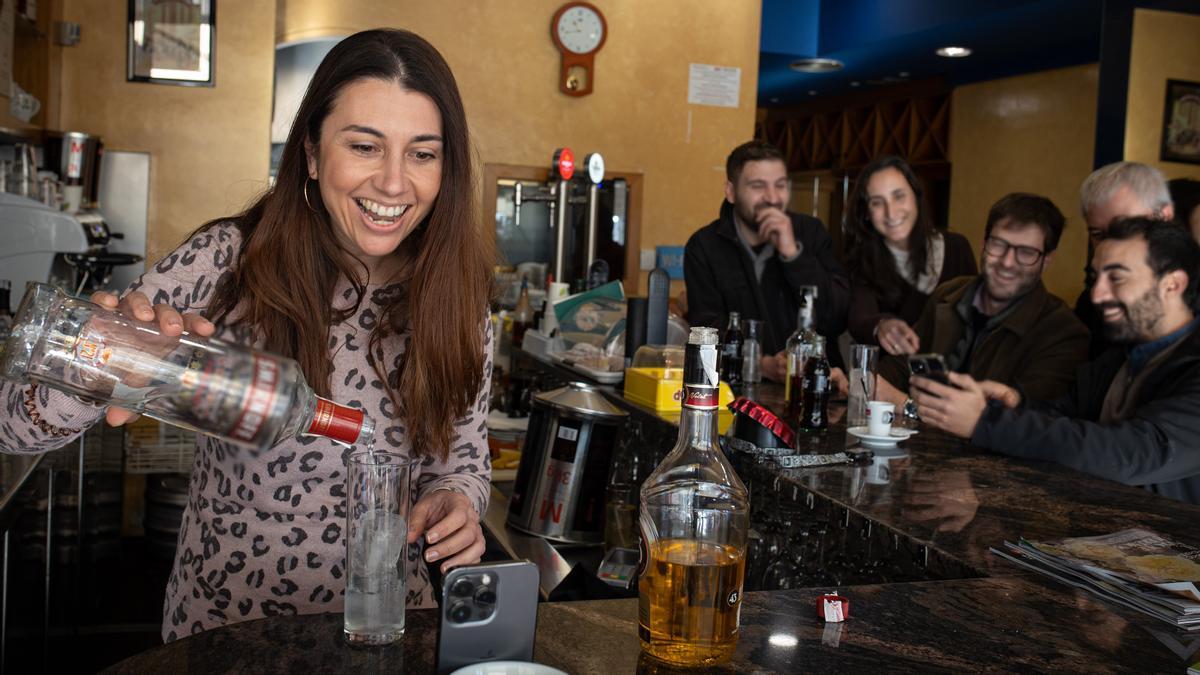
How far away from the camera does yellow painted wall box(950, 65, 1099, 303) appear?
7680mm

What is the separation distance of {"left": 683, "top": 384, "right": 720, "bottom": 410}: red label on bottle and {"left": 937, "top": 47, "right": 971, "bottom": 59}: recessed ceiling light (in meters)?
7.51

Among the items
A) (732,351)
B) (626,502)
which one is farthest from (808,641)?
(732,351)

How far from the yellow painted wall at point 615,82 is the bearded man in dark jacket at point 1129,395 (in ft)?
13.8

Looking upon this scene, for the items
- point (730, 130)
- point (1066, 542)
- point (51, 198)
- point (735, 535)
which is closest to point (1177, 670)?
point (1066, 542)

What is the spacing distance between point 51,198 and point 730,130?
403 cm

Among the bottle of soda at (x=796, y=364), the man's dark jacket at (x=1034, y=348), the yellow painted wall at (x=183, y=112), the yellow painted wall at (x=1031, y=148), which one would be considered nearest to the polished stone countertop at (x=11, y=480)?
the bottle of soda at (x=796, y=364)

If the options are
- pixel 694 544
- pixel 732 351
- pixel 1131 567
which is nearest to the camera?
pixel 694 544

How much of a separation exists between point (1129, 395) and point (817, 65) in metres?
6.64

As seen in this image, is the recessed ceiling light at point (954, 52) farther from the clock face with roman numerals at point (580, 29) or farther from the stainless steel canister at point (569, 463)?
the stainless steel canister at point (569, 463)

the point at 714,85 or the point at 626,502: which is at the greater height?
the point at 714,85

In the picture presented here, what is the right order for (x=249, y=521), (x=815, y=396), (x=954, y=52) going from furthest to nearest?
(x=954, y=52) → (x=815, y=396) → (x=249, y=521)

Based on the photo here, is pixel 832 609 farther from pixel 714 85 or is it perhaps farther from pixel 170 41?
pixel 714 85

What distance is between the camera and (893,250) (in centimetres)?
388

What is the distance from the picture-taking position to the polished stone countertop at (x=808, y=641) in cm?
99
